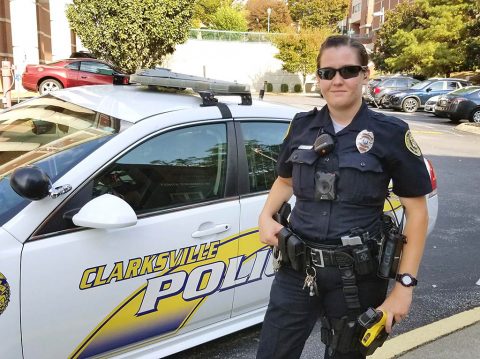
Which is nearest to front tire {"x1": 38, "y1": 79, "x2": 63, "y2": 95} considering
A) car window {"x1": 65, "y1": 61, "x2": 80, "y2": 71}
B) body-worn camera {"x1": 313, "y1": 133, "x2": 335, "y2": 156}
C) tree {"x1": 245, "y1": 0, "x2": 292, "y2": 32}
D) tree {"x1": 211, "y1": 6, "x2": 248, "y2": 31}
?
car window {"x1": 65, "y1": 61, "x2": 80, "y2": 71}

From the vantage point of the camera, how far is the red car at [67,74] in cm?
1650

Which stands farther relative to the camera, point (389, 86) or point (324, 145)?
point (389, 86)

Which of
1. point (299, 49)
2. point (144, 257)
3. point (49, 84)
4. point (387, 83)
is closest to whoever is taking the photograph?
point (144, 257)

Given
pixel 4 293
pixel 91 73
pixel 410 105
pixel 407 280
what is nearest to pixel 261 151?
pixel 407 280

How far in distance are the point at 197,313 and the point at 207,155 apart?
2.80 feet

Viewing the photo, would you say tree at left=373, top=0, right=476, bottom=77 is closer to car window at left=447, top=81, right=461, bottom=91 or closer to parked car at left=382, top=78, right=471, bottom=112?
car window at left=447, top=81, right=461, bottom=91

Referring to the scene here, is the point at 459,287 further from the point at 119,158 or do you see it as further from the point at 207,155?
the point at 119,158

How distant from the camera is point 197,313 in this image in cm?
257

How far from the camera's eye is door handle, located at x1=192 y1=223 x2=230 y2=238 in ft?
8.15

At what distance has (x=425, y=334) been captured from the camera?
318 cm

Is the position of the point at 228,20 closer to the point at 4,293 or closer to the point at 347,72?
the point at 347,72

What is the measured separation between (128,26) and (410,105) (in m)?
12.8

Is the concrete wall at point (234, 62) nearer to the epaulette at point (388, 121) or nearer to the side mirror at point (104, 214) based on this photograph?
the side mirror at point (104, 214)

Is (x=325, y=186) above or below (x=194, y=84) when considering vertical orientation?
below
